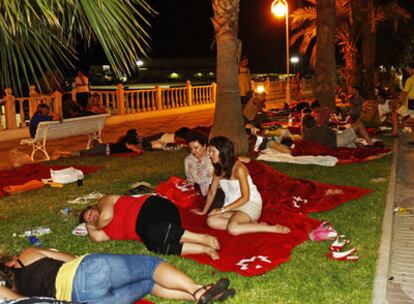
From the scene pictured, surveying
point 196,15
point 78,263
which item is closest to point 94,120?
point 78,263

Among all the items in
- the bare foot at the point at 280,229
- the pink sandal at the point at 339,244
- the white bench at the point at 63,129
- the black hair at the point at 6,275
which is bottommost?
the pink sandal at the point at 339,244

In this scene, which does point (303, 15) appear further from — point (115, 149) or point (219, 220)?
point (219, 220)

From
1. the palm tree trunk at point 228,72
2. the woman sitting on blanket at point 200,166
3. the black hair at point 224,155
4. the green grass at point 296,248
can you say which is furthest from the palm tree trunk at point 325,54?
the black hair at point 224,155

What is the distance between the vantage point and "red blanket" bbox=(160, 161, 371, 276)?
211 inches

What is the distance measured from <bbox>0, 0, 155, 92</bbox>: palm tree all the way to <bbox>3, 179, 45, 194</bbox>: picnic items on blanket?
5.68m

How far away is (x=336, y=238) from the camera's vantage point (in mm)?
5918

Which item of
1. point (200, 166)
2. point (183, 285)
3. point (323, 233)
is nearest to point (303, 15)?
point (200, 166)

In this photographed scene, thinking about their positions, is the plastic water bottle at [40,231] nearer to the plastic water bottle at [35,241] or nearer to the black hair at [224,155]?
the plastic water bottle at [35,241]

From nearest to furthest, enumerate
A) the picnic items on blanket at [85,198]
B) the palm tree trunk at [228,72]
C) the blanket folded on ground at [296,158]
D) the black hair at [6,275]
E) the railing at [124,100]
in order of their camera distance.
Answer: the black hair at [6,275] < the picnic items on blanket at [85,198] < the blanket folded on ground at [296,158] < the palm tree trunk at [228,72] < the railing at [124,100]

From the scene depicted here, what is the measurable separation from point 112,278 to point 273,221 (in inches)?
125

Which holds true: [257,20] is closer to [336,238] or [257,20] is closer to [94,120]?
[94,120]

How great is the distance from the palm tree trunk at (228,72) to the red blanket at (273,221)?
2.74 metres

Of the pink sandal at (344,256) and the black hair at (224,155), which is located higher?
the black hair at (224,155)

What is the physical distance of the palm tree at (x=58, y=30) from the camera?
316cm
